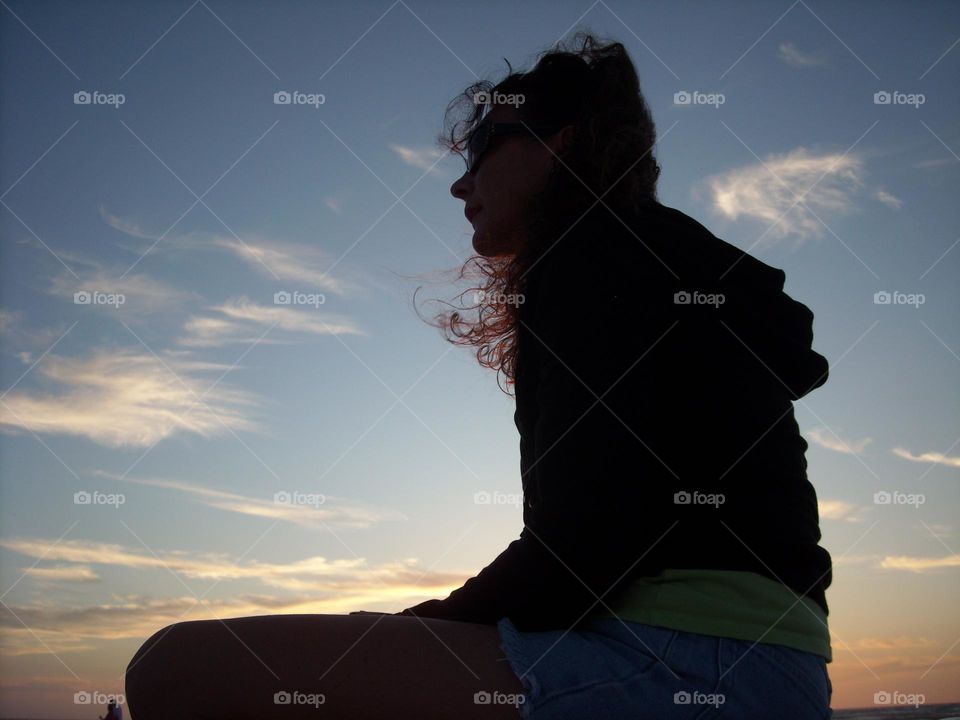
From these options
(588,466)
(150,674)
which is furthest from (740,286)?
(150,674)

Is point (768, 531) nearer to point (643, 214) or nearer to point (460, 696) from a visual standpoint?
point (460, 696)

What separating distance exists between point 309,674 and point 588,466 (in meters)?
0.61

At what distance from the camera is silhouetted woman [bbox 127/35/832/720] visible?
1.50m

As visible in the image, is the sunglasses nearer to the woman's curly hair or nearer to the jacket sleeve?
the woman's curly hair

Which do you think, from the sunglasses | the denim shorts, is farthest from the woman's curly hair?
the denim shorts

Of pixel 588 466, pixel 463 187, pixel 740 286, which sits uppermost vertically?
pixel 463 187

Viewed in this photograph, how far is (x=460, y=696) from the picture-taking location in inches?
59.3

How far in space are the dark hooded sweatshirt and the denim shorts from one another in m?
0.07

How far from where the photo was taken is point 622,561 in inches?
61.9

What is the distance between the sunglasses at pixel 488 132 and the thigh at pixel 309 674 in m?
1.36

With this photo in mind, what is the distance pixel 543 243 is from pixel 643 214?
10.1 inches

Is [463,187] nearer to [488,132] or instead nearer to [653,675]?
[488,132]

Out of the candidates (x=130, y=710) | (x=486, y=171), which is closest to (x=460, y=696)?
(x=130, y=710)

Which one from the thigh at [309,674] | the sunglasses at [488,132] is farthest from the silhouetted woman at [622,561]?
the sunglasses at [488,132]
